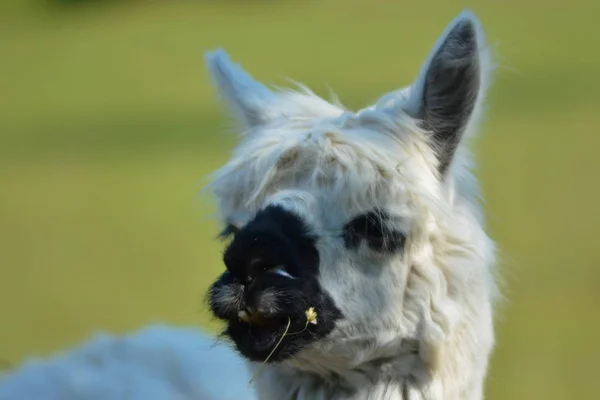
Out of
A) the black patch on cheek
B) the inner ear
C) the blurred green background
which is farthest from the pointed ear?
the blurred green background

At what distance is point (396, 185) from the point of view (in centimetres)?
229

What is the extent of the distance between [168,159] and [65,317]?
192cm

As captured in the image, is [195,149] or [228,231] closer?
[228,231]

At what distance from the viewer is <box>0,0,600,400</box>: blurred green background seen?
4.95m

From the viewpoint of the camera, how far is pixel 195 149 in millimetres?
6805

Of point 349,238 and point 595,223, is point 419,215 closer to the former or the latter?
point 349,238

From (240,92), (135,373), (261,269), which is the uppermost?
(240,92)

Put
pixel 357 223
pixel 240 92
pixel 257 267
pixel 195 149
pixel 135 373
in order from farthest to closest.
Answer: pixel 195 149
pixel 135 373
pixel 240 92
pixel 357 223
pixel 257 267

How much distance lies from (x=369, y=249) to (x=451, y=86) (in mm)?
428

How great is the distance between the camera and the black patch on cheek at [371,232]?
2.26m

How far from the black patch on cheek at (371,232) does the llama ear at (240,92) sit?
0.50 meters

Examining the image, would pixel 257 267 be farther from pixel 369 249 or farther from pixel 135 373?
pixel 135 373

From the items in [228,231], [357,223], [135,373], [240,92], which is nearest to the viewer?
[357,223]

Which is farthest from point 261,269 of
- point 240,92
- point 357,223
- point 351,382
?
point 240,92
